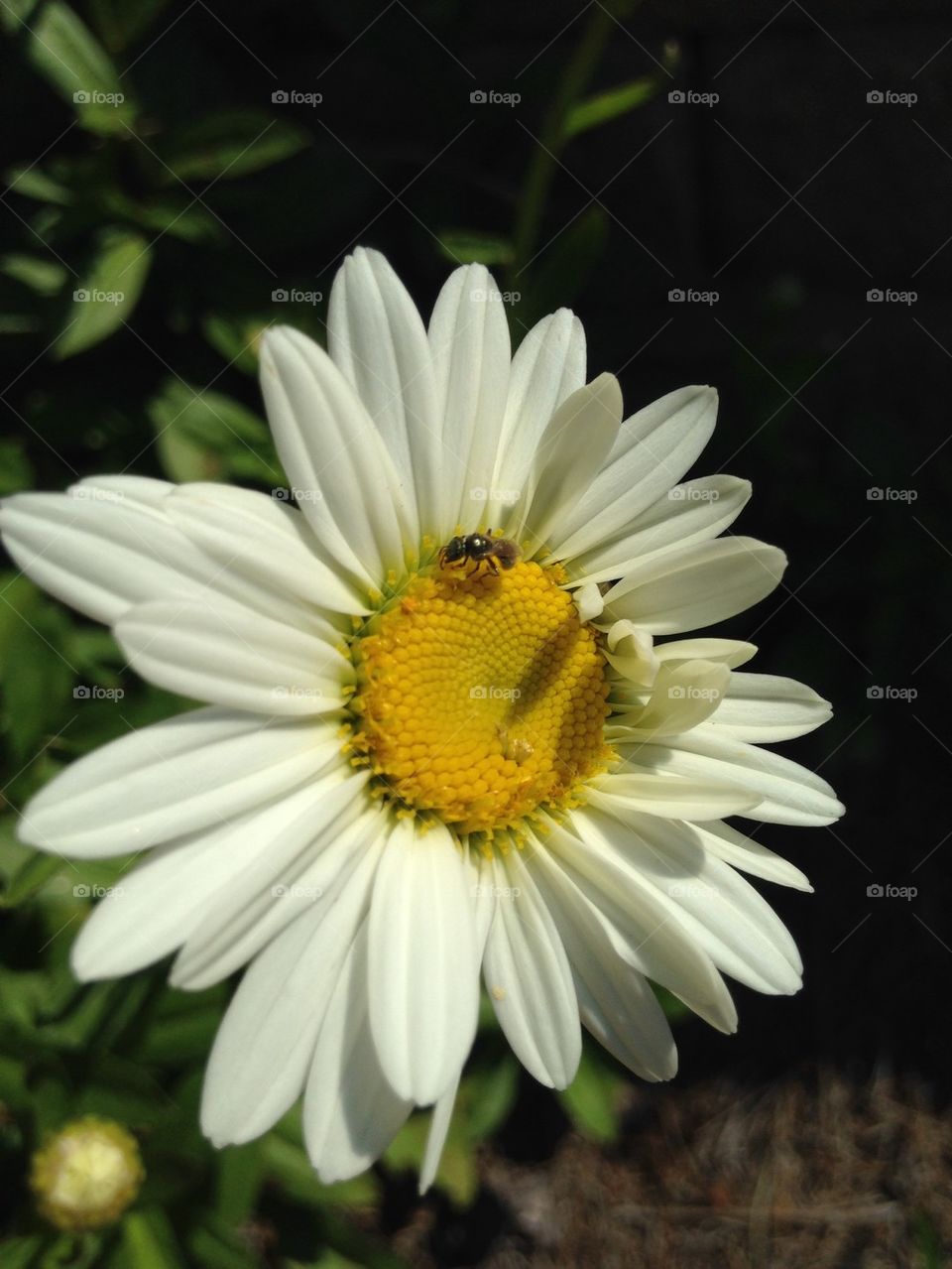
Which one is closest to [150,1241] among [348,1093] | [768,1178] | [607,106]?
[348,1093]

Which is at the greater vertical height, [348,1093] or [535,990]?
[535,990]

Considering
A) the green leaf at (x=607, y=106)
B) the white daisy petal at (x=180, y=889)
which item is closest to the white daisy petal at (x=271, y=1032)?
the white daisy petal at (x=180, y=889)

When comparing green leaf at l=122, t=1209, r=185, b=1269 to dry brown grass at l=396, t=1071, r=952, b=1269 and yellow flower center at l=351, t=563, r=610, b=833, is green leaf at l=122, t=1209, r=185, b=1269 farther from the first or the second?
dry brown grass at l=396, t=1071, r=952, b=1269

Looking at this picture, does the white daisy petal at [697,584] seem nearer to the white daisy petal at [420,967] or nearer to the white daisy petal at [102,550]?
the white daisy petal at [420,967]

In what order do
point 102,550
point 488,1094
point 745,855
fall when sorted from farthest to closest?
1. point 488,1094
2. point 745,855
3. point 102,550

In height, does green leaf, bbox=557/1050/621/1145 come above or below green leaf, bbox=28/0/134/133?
below

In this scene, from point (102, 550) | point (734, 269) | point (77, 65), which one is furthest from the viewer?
point (734, 269)

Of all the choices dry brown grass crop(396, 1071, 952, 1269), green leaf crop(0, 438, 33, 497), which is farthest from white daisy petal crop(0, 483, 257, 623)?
dry brown grass crop(396, 1071, 952, 1269)

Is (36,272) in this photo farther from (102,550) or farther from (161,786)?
(161,786)

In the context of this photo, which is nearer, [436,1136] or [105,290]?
[436,1136]
